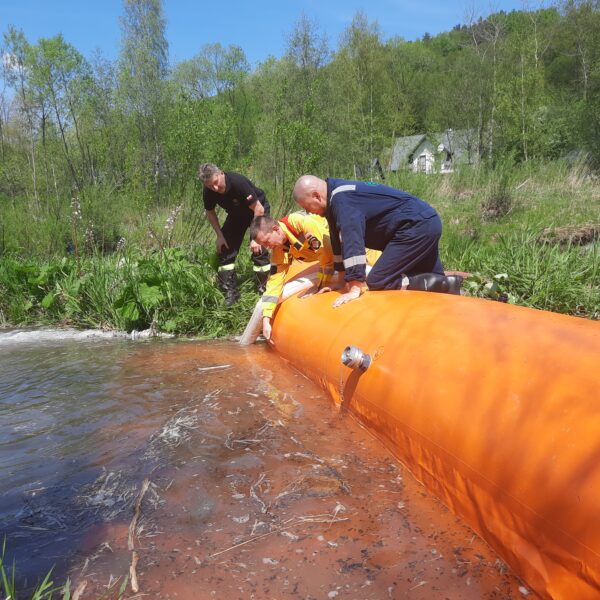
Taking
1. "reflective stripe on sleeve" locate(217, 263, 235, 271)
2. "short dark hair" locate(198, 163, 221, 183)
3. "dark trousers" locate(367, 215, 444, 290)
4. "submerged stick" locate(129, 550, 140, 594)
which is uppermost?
"short dark hair" locate(198, 163, 221, 183)

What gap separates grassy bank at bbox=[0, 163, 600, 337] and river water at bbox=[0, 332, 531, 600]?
6.69 feet

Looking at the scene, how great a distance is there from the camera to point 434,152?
42.4 ft

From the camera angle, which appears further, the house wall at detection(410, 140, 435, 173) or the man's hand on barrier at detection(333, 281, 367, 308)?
the house wall at detection(410, 140, 435, 173)

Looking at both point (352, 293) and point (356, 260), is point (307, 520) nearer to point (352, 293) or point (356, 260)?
point (352, 293)

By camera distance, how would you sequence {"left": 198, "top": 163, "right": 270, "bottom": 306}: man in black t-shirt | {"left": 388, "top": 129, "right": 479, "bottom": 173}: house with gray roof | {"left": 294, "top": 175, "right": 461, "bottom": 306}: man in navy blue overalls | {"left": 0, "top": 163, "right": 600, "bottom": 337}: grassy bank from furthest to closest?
{"left": 388, "top": 129, "right": 479, "bottom": 173}: house with gray roof
{"left": 198, "top": 163, "right": 270, "bottom": 306}: man in black t-shirt
{"left": 0, "top": 163, "right": 600, "bottom": 337}: grassy bank
{"left": 294, "top": 175, "right": 461, "bottom": 306}: man in navy blue overalls

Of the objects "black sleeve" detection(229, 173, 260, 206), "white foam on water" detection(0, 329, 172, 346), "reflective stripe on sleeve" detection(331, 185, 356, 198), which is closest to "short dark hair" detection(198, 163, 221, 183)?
"black sleeve" detection(229, 173, 260, 206)

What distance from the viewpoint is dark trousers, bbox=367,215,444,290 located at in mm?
3889

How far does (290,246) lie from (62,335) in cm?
299

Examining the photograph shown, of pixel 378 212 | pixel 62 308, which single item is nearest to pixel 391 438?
pixel 378 212

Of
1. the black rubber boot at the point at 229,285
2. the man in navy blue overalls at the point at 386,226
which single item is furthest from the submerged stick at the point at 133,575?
the black rubber boot at the point at 229,285

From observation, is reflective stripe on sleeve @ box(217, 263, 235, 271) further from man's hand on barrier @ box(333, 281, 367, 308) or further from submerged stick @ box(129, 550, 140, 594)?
submerged stick @ box(129, 550, 140, 594)

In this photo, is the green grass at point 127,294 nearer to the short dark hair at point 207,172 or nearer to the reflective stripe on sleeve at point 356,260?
the short dark hair at point 207,172

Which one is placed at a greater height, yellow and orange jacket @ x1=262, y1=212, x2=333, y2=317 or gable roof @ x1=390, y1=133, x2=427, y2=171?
gable roof @ x1=390, y1=133, x2=427, y2=171

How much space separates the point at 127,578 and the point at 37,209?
10.0 meters
